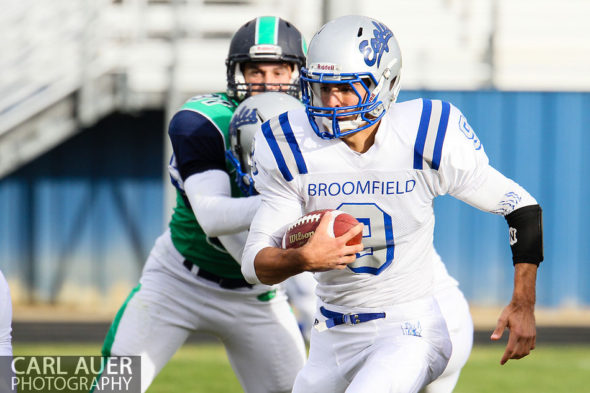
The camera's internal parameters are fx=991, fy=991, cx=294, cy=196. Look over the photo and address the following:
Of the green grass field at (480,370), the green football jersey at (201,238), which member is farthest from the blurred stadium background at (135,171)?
the green football jersey at (201,238)

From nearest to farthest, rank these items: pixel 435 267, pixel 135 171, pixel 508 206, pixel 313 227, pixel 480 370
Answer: pixel 313 227 → pixel 508 206 → pixel 435 267 → pixel 480 370 → pixel 135 171

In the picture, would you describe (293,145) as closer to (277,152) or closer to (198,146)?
(277,152)

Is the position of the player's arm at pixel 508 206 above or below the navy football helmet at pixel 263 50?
below

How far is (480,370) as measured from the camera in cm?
718

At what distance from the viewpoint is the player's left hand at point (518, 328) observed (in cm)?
329

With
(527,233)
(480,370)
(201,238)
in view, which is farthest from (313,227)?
(480,370)

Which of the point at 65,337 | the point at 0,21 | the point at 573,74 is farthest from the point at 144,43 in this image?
the point at 573,74

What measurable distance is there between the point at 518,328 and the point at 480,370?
4.01m

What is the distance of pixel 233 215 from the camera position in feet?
12.1

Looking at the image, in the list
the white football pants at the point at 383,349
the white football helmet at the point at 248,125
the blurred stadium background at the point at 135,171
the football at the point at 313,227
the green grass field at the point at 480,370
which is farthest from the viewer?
the blurred stadium background at the point at 135,171

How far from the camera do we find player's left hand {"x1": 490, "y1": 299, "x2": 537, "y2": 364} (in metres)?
3.29

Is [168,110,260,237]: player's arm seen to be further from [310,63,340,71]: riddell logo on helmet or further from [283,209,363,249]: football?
[310,63,340,71]: riddell logo on helmet

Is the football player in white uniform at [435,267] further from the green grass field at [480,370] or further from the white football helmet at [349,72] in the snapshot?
the green grass field at [480,370]

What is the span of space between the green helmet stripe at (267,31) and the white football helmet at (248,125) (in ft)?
1.16
